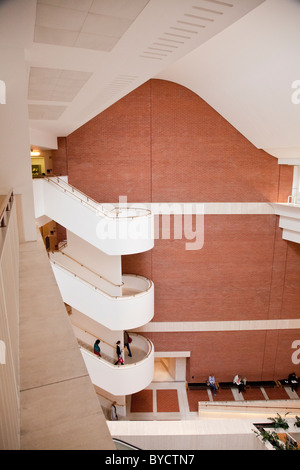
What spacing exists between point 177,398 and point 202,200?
8907 mm

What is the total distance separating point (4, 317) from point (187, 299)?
1329 cm

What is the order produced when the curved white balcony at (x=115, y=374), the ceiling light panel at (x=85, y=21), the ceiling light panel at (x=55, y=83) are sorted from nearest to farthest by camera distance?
the ceiling light panel at (x=85, y=21)
the ceiling light panel at (x=55, y=83)
the curved white balcony at (x=115, y=374)

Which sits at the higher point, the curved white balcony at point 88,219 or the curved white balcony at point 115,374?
the curved white balcony at point 88,219

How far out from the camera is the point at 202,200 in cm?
1411

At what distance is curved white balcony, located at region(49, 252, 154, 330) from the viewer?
36.7 feet

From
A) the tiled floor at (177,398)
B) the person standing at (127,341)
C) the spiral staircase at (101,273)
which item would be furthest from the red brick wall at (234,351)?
the spiral staircase at (101,273)

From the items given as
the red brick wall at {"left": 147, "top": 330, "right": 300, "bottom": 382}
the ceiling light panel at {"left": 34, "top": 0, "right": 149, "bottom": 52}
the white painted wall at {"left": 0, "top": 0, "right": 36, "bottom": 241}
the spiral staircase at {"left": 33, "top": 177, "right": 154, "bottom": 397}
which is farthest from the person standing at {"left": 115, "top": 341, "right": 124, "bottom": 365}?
the ceiling light panel at {"left": 34, "top": 0, "right": 149, "bottom": 52}

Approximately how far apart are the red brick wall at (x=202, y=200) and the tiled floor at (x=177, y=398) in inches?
29.4

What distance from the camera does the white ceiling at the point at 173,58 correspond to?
3379mm

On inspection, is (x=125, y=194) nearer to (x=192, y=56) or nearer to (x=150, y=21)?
(x=192, y=56)

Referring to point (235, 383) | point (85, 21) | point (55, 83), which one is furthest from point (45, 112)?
point (235, 383)

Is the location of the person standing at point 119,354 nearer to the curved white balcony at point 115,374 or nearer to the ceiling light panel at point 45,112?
the curved white balcony at point 115,374

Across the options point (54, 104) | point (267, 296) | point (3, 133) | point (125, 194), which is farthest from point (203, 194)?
point (3, 133)

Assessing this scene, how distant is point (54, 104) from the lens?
746 centimetres
